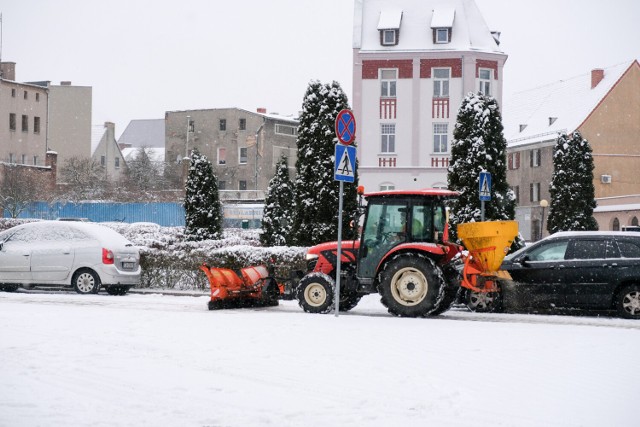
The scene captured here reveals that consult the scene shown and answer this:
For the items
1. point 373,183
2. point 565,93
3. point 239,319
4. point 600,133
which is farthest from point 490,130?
→ point 565,93

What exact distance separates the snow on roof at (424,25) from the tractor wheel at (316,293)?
118 ft

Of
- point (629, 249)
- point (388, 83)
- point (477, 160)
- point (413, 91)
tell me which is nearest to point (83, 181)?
point (388, 83)

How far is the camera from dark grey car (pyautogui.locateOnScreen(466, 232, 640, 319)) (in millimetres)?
15430

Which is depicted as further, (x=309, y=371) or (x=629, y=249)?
(x=629, y=249)

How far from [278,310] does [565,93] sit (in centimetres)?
5860

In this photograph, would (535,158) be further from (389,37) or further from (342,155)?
(342,155)

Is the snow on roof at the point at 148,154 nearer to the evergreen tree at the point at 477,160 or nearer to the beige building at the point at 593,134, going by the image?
the beige building at the point at 593,134

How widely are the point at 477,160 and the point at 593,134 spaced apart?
4112 centimetres

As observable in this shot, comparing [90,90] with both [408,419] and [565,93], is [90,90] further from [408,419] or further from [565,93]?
[408,419]

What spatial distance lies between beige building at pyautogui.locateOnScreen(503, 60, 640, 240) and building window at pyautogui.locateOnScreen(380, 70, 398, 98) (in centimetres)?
1564

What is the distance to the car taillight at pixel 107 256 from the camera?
19.2 meters

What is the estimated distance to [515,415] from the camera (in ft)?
23.6

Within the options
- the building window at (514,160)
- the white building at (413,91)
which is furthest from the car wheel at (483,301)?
the building window at (514,160)

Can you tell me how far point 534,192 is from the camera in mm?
69500
